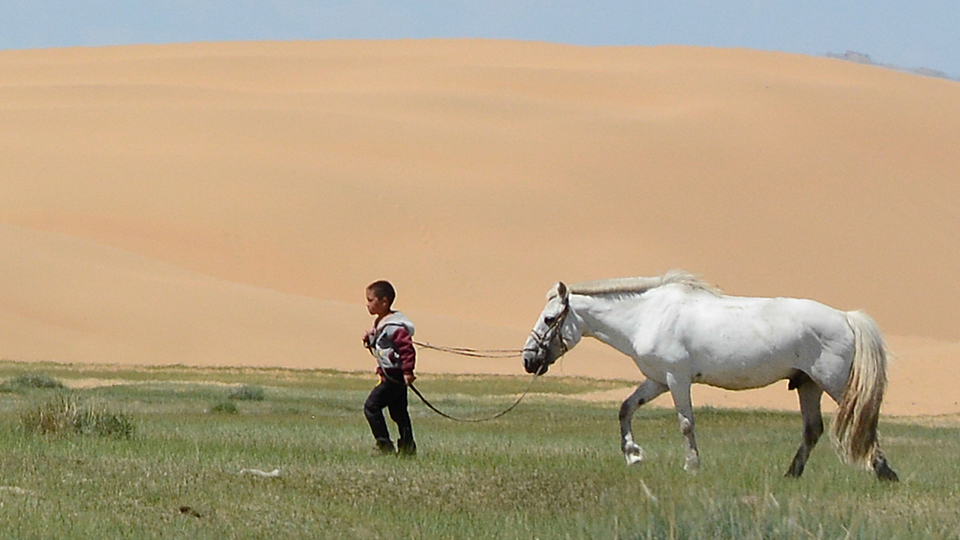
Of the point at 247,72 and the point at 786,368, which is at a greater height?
the point at 247,72

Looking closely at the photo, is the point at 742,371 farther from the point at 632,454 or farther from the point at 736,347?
the point at 632,454

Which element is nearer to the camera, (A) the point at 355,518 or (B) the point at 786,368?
(A) the point at 355,518

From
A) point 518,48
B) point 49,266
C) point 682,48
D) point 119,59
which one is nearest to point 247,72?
point 119,59

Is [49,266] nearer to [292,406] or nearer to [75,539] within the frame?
[292,406]

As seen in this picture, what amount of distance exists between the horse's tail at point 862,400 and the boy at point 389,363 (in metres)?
3.27

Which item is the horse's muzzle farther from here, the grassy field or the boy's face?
the boy's face

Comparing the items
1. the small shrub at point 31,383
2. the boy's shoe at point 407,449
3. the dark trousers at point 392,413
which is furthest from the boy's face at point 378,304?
the small shrub at point 31,383

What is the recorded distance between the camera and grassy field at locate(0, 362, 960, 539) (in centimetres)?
869

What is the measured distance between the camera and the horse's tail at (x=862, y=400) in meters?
12.5

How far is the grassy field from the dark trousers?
0.67 feet

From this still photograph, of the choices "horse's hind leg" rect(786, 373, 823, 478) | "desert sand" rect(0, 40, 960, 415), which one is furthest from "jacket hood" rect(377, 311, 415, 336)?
"desert sand" rect(0, 40, 960, 415)

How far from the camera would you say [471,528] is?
941 centimetres

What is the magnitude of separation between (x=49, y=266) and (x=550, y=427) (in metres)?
30.0

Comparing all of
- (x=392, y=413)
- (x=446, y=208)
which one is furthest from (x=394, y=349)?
(x=446, y=208)
